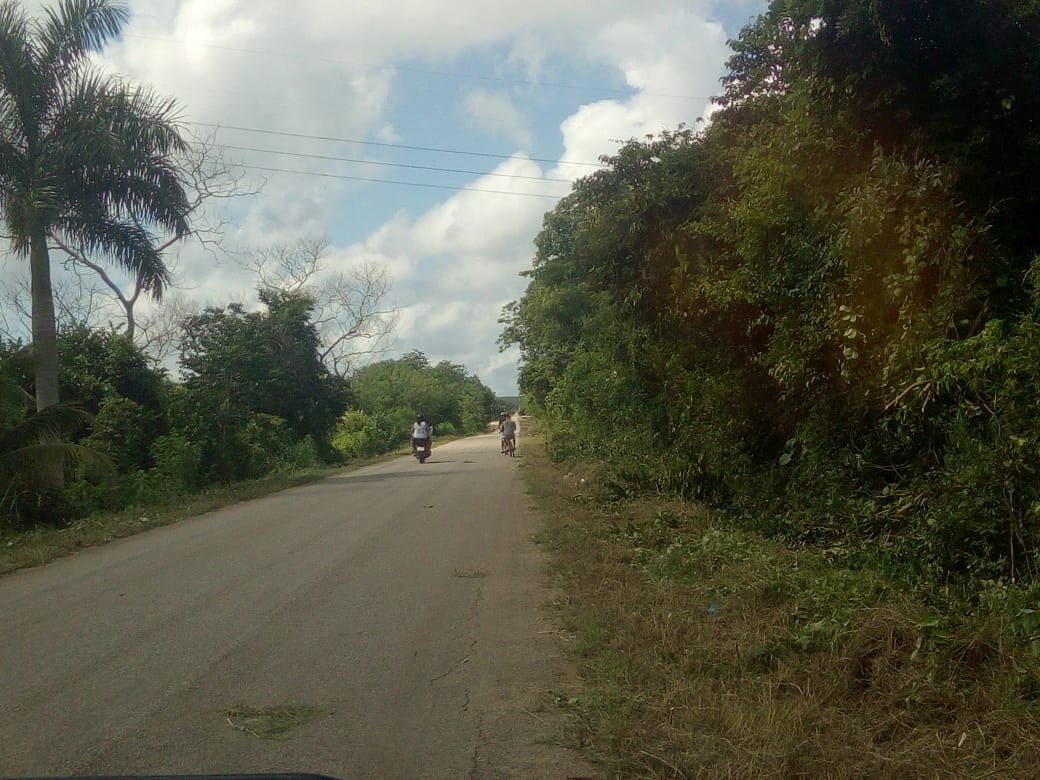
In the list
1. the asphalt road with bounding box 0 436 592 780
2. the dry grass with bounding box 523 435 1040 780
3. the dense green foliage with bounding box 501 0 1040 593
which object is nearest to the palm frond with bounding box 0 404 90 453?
the asphalt road with bounding box 0 436 592 780

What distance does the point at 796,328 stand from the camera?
354 inches

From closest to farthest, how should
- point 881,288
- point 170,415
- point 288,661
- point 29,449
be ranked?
point 288,661 → point 881,288 → point 29,449 → point 170,415

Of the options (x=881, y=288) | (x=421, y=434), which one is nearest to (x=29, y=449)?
(x=881, y=288)

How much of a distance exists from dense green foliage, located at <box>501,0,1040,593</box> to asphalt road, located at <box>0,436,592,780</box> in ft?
9.74

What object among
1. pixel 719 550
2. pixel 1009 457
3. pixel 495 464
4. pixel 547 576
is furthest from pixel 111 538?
pixel 495 464

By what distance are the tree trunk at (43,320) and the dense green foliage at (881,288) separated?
39.6 feet

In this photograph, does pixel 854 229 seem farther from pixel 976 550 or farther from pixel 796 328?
pixel 976 550

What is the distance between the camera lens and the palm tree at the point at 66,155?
17328 mm

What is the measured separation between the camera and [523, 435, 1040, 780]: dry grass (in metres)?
4.39

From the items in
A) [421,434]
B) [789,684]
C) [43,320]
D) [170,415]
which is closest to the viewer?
[789,684]

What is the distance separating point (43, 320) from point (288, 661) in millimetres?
13816

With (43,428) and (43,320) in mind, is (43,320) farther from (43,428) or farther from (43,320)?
(43,428)

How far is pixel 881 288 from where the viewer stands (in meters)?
7.84

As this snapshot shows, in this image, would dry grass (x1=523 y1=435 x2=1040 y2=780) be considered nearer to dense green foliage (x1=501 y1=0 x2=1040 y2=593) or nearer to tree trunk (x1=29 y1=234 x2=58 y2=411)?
dense green foliage (x1=501 y1=0 x2=1040 y2=593)
